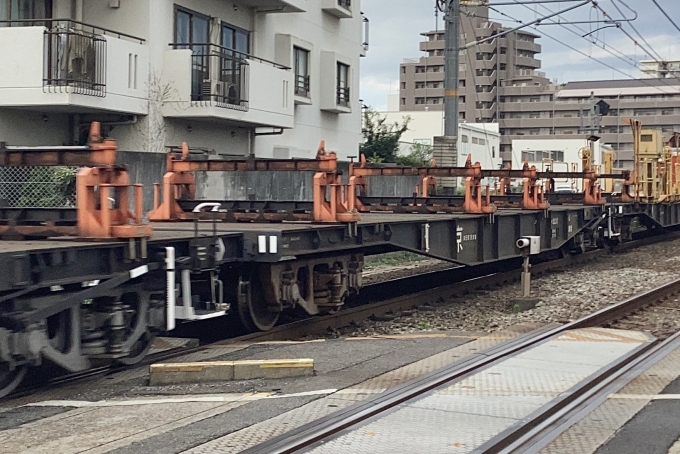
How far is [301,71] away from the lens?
27328 millimetres

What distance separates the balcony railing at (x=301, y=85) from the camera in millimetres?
26891

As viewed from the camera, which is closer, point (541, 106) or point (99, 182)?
point (99, 182)

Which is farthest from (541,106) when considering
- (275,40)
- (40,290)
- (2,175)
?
(40,290)

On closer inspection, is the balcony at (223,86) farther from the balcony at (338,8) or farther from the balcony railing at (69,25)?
the balcony at (338,8)

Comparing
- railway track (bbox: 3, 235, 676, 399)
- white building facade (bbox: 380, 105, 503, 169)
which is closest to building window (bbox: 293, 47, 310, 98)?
railway track (bbox: 3, 235, 676, 399)

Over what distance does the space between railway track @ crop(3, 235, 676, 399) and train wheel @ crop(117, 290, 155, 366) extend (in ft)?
0.67

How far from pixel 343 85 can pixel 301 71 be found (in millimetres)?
2519

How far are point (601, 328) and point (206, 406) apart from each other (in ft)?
20.9

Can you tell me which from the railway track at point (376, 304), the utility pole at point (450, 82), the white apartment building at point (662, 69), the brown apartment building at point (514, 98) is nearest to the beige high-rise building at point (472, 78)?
the brown apartment building at point (514, 98)

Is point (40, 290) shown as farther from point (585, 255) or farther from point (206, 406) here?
point (585, 255)

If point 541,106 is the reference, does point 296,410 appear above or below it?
below

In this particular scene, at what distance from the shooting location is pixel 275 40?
25.8m

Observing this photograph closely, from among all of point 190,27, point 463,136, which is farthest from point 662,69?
point 190,27

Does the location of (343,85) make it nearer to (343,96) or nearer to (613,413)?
(343,96)
